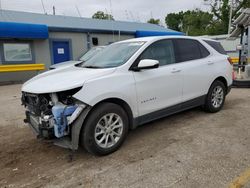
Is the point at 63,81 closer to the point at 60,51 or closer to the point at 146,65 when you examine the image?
the point at 146,65

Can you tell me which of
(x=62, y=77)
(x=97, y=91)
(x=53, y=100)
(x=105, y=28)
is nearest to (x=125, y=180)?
(x=97, y=91)

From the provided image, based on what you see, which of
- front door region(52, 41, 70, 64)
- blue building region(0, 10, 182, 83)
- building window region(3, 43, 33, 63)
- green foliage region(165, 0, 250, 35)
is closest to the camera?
blue building region(0, 10, 182, 83)

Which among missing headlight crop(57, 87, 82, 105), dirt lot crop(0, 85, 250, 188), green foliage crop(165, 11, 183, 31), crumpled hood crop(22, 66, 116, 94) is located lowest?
dirt lot crop(0, 85, 250, 188)

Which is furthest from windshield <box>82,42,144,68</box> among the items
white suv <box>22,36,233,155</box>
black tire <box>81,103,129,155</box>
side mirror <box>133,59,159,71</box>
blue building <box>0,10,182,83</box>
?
blue building <box>0,10,182,83</box>

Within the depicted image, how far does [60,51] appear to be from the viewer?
49.1ft

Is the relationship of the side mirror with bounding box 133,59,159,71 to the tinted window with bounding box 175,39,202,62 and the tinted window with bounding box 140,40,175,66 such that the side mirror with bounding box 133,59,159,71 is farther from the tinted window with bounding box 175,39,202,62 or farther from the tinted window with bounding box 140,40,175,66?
the tinted window with bounding box 175,39,202,62

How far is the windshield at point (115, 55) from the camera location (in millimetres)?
4148

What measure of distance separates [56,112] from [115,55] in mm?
1698

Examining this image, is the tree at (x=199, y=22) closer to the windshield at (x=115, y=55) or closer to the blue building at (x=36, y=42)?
the blue building at (x=36, y=42)

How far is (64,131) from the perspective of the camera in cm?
337

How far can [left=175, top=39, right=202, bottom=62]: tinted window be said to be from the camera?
4.87 m

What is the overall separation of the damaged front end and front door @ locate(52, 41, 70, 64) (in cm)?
1187

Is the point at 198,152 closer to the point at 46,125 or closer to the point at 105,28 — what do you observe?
the point at 46,125

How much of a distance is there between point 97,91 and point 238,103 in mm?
4747
